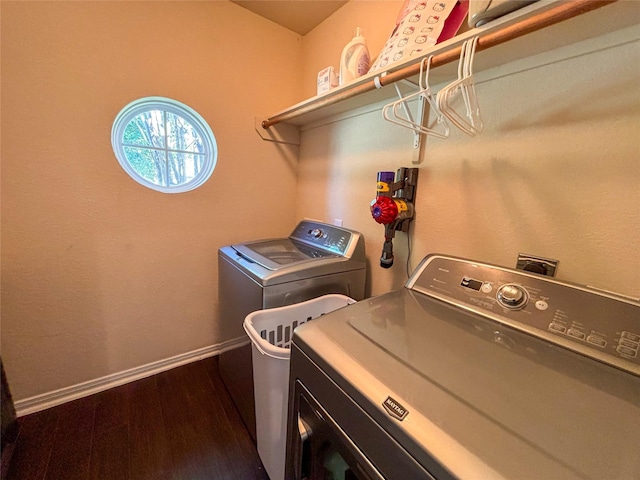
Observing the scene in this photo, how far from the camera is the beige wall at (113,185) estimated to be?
129 centimetres

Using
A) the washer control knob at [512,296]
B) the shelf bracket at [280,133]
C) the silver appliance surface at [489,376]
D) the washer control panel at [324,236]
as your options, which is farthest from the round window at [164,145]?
the washer control knob at [512,296]

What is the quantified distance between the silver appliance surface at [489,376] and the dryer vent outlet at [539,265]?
143 millimetres

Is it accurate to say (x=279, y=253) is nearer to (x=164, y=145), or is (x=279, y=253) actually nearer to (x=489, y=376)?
(x=164, y=145)

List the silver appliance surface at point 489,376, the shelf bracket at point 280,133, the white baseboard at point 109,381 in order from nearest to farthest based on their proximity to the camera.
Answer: the silver appliance surface at point 489,376 < the white baseboard at point 109,381 < the shelf bracket at point 280,133

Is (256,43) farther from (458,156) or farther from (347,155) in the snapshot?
(458,156)

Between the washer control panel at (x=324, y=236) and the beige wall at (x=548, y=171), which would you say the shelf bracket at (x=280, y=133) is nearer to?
the washer control panel at (x=324, y=236)

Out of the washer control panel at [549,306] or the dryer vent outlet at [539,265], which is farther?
the dryer vent outlet at [539,265]

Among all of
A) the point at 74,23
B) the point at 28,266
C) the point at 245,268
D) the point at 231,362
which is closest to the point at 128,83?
the point at 74,23

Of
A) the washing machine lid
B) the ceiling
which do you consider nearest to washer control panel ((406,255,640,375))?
the washing machine lid

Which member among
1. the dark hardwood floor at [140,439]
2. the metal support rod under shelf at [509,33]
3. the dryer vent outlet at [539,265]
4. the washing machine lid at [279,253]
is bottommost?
the dark hardwood floor at [140,439]

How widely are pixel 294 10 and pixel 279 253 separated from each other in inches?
61.5

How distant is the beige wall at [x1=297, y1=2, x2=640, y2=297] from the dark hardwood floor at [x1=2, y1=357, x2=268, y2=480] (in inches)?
47.3

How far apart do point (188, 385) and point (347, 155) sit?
1.77m

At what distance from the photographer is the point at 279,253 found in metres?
1.56
